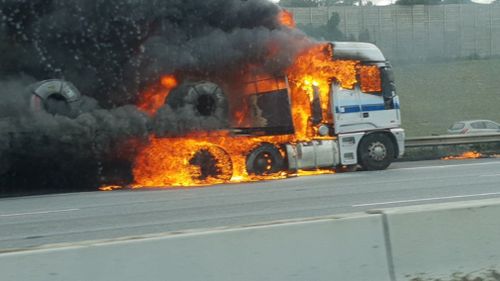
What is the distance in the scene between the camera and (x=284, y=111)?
57.4 feet

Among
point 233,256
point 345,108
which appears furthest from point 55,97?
point 233,256

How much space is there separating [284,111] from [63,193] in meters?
5.80

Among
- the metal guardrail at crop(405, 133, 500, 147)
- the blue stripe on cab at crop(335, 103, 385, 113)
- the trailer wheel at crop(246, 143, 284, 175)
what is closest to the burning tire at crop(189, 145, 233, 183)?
the trailer wheel at crop(246, 143, 284, 175)

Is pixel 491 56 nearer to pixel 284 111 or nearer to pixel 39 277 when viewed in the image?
pixel 284 111

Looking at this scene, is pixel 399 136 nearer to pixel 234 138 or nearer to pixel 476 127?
pixel 234 138

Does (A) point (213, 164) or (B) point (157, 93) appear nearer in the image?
(A) point (213, 164)

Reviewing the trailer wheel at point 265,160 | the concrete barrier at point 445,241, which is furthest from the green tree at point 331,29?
the concrete barrier at point 445,241

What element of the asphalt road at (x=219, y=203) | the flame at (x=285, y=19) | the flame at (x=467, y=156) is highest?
the flame at (x=285, y=19)

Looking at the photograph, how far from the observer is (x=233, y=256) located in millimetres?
4949

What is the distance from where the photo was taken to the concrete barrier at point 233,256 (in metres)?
4.54

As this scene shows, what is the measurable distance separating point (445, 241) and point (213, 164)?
11728mm

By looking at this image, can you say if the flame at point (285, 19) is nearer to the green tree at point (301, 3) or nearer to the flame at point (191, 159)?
the flame at point (191, 159)

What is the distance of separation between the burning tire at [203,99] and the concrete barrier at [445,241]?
1224 cm

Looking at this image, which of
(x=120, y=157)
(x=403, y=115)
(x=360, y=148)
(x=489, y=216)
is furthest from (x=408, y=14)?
(x=489, y=216)
